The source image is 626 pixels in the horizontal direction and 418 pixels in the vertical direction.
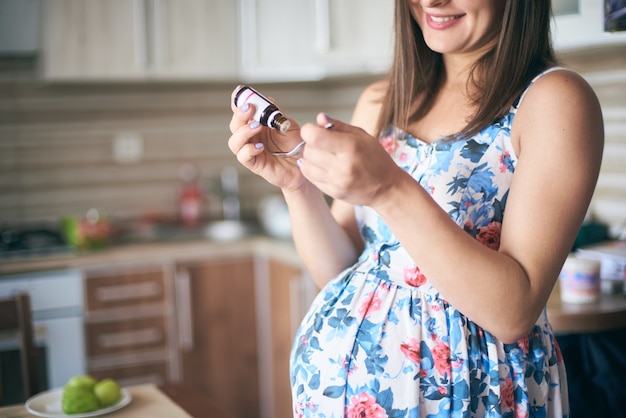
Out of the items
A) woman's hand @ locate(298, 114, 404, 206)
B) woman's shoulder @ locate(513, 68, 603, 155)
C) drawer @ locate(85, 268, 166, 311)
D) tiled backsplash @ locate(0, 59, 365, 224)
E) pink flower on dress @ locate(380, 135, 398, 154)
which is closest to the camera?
woman's hand @ locate(298, 114, 404, 206)

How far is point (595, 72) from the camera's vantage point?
2287mm

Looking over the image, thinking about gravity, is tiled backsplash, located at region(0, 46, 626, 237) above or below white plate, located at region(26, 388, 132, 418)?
above

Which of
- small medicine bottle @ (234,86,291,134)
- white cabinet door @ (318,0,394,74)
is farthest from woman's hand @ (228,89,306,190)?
white cabinet door @ (318,0,394,74)

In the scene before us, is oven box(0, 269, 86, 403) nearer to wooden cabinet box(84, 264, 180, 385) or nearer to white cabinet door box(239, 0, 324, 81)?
wooden cabinet box(84, 264, 180, 385)

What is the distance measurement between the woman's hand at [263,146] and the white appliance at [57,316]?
5.99 feet

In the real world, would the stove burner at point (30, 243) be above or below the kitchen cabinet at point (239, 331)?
above

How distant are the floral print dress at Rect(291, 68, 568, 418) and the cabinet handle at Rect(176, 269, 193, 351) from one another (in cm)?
185

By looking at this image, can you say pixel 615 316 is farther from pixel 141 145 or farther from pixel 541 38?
pixel 141 145

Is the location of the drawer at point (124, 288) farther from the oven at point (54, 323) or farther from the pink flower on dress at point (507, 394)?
the pink flower on dress at point (507, 394)

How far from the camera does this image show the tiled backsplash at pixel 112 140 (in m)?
3.19

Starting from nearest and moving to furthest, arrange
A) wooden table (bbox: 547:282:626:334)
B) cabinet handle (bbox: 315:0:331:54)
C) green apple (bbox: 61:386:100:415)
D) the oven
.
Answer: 1. green apple (bbox: 61:386:100:415)
2. wooden table (bbox: 547:282:626:334)
3. the oven
4. cabinet handle (bbox: 315:0:331:54)

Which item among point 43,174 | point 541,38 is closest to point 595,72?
point 541,38

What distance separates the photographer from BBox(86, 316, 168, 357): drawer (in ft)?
9.27

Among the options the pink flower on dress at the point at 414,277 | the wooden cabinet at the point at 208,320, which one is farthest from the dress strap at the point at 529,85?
the wooden cabinet at the point at 208,320
